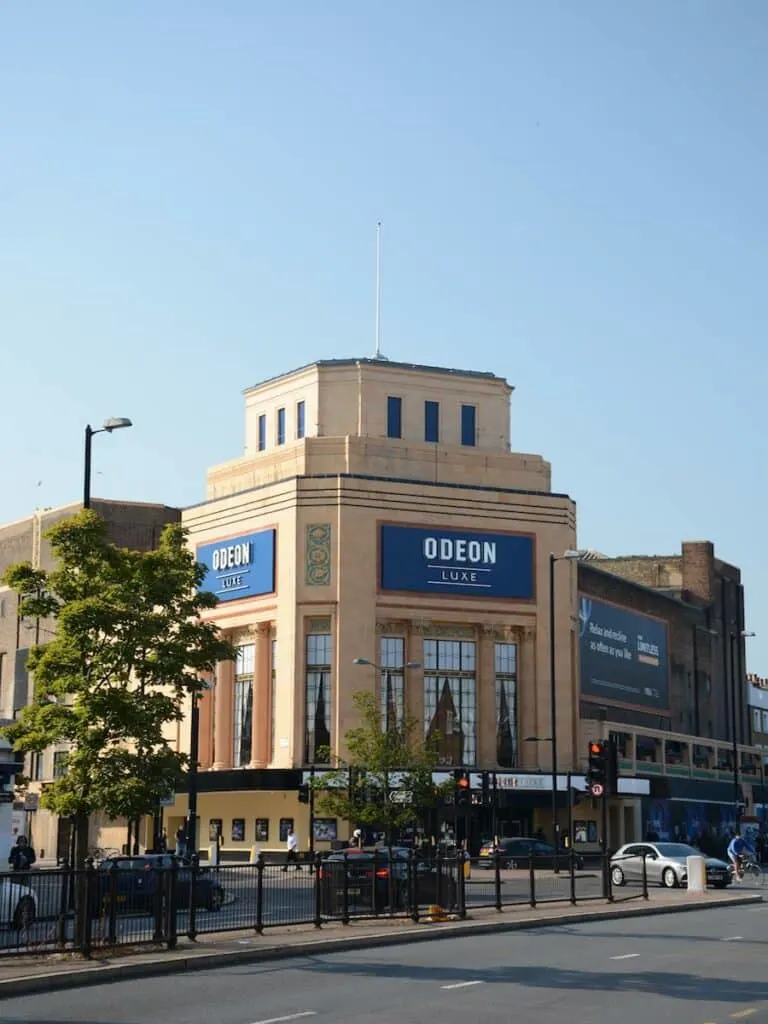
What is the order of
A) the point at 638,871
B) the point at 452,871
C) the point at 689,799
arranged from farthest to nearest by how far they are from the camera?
the point at 689,799
the point at 638,871
the point at 452,871

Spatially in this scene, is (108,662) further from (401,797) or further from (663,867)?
(401,797)

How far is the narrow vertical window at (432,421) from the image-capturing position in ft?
259

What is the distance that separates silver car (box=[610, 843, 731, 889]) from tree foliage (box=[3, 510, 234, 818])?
75.4 ft

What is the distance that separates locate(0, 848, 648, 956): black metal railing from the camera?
2264 centimetres

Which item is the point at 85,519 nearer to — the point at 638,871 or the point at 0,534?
the point at 638,871

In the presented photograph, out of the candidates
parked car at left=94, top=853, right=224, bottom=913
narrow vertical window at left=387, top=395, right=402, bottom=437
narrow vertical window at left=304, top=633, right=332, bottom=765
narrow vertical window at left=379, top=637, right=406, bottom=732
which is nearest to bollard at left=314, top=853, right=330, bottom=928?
parked car at left=94, top=853, right=224, bottom=913

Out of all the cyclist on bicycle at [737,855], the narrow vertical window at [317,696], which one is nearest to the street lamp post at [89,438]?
the cyclist on bicycle at [737,855]

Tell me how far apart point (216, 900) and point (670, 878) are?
22804mm

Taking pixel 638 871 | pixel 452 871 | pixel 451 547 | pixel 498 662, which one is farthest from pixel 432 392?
pixel 452 871

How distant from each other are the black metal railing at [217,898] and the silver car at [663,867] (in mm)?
9330

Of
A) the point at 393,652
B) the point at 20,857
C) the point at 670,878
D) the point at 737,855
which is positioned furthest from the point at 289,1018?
the point at 393,652

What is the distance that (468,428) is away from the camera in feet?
262

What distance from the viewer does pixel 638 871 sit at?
4734 centimetres

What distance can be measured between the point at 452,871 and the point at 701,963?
952cm
